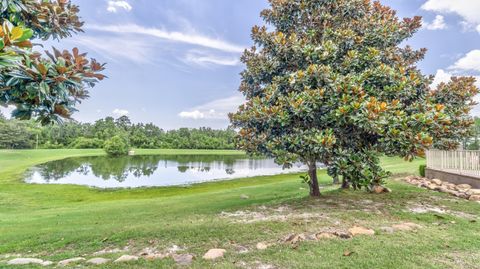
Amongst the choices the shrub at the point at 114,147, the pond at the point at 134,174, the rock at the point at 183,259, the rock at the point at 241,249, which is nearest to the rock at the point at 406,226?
the rock at the point at 241,249

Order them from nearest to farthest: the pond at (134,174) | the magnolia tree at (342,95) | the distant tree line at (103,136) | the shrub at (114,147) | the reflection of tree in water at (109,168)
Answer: the magnolia tree at (342,95), the pond at (134,174), the reflection of tree in water at (109,168), the shrub at (114,147), the distant tree line at (103,136)

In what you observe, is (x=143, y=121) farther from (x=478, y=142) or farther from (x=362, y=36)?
(x=362, y=36)

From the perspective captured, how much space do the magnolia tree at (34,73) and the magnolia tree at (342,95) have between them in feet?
15.2

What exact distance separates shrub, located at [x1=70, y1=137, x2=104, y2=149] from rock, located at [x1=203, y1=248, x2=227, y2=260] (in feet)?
250

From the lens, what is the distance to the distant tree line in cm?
6306

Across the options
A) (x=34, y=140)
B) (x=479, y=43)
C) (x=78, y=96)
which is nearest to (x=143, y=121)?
(x=34, y=140)

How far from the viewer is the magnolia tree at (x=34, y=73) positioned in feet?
6.93

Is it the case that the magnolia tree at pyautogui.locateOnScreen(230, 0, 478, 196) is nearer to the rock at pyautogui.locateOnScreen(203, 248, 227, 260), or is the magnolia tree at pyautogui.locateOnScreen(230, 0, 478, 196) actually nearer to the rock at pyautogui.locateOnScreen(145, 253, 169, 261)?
the rock at pyautogui.locateOnScreen(203, 248, 227, 260)

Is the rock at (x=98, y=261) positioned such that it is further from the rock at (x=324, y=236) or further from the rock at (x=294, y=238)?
the rock at (x=324, y=236)

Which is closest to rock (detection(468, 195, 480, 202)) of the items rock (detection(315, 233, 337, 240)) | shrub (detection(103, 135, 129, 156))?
rock (detection(315, 233, 337, 240))

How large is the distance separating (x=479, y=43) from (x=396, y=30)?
1260 centimetres

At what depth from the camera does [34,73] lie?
2.32m

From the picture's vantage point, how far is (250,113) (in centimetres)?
714

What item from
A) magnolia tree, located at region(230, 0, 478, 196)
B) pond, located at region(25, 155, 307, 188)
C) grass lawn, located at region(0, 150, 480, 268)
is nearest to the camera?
grass lawn, located at region(0, 150, 480, 268)
